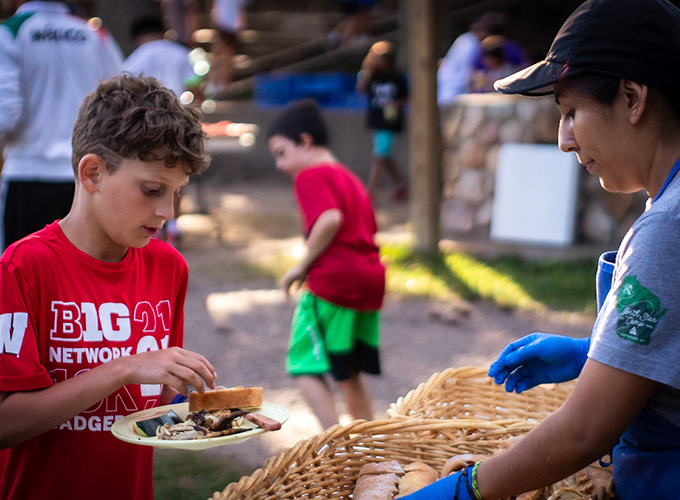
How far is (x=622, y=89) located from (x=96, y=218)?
3.66 feet

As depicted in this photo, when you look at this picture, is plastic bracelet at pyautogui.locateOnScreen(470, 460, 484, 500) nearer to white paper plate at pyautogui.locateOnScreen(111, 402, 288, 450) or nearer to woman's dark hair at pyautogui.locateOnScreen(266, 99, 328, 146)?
white paper plate at pyautogui.locateOnScreen(111, 402, 288, 450)

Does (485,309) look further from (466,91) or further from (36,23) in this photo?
(466,91)

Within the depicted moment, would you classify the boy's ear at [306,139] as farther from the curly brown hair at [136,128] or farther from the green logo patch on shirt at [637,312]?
the green logo patch on shirt at [637,312]

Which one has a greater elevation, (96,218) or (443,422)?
(96,218)

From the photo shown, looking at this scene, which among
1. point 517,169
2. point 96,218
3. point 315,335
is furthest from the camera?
point 517,169

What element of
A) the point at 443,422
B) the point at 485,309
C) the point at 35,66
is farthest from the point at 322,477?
the point at 485,309

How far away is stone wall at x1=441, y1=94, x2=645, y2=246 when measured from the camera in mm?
7273

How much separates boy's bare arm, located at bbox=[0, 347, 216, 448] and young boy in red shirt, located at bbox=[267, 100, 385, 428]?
5.91ft

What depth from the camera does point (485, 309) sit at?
223 inches

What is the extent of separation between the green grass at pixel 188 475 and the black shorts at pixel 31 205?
1140 millimetres

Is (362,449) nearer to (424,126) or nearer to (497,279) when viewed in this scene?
(497,279)

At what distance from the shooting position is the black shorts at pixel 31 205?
345 cm

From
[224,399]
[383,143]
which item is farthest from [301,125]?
[383,143]

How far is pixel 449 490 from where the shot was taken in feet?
5.07
